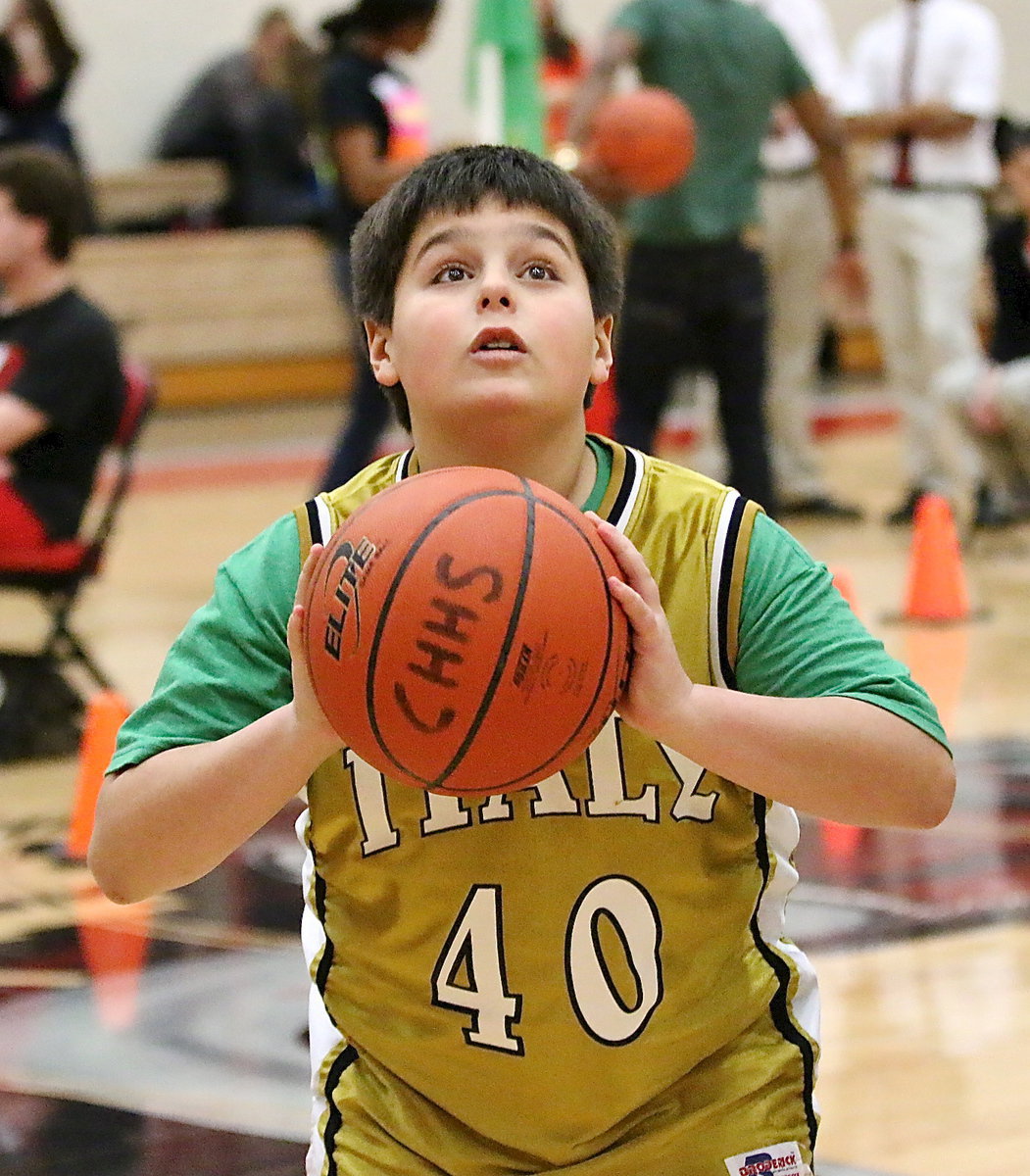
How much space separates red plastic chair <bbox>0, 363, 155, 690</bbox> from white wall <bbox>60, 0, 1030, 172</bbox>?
8074mm

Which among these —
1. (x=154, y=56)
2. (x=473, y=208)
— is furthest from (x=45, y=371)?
(x=154, y=56)

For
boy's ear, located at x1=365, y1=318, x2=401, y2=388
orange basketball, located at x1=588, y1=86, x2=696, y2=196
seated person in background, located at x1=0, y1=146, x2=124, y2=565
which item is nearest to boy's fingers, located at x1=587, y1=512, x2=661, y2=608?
boy's ear, located at x1=365, y1=318, x2=401, y2=388

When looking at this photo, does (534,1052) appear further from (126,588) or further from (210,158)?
(210,158)

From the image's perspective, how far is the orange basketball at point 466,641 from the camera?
1.57 metres

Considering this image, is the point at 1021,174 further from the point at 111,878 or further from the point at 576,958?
the point at 111,878

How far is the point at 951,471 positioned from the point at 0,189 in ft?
14.1

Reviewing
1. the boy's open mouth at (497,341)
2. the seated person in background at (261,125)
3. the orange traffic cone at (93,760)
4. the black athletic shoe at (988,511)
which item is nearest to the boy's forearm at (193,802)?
the boy's open mouth at (497,341)

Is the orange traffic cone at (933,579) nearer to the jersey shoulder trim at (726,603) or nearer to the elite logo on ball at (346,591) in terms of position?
the jersey shoulder trim at (726,603)

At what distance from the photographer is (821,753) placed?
1.71 metres

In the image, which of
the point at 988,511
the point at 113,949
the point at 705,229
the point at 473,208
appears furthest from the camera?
the point at 988,511

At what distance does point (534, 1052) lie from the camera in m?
1.86

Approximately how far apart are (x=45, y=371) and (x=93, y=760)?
1.15m

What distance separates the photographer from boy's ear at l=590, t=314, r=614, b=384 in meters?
2.01

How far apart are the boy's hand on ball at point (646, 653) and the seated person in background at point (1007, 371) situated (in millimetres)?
5195
